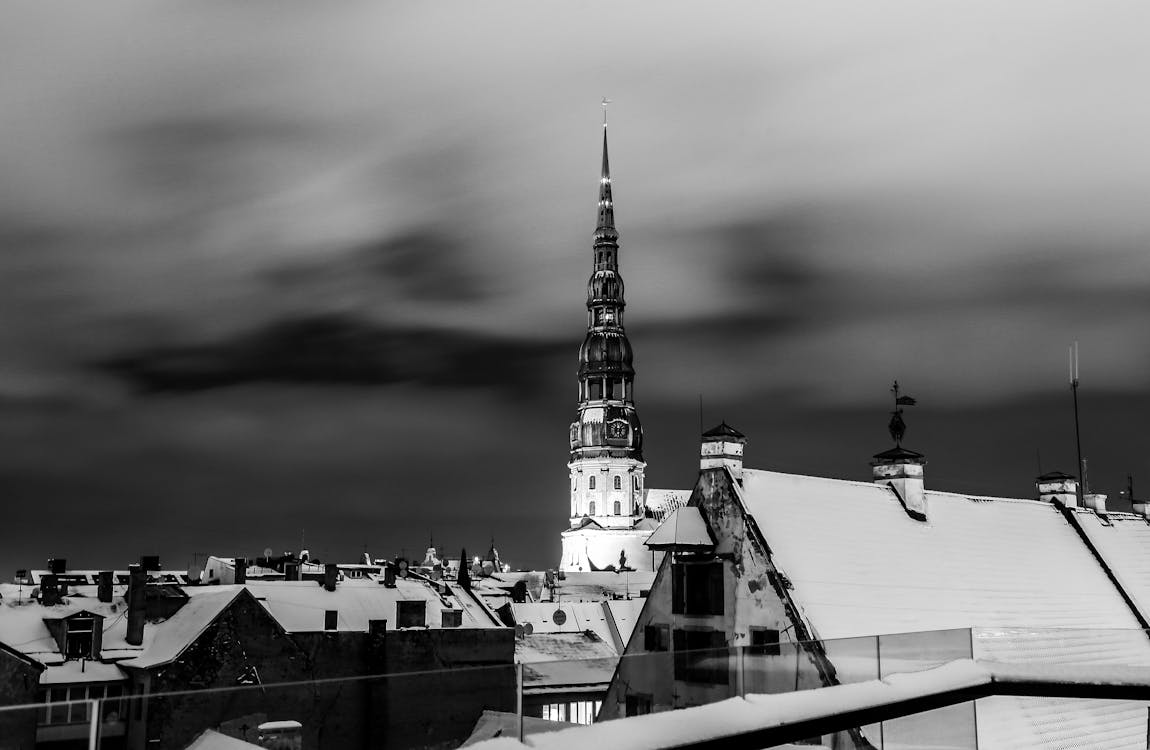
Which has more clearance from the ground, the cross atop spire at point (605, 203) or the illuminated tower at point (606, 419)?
the cross atop spire at point (605, 203)

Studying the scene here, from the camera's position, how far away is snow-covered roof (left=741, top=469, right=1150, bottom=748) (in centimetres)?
1575

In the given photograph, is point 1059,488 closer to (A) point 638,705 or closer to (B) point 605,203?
(A) point 638,705

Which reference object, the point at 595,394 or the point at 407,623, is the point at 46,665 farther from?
the point at 595,394

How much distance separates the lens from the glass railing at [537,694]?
7.19m

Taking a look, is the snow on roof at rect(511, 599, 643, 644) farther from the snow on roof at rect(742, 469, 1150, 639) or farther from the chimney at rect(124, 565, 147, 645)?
the snow on roof at rect(742, 469, 1150, 639)

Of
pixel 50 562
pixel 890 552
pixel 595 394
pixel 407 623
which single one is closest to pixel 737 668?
pixel 890 552

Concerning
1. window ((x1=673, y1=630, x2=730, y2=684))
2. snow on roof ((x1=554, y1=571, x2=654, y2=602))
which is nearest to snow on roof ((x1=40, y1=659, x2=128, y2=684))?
window ((x1=673, y1=630, x2=730, y2=684))

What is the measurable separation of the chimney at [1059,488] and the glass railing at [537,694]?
16232 mm

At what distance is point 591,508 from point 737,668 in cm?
13792

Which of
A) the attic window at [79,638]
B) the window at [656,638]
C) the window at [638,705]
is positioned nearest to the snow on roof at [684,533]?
the window at [656,638]

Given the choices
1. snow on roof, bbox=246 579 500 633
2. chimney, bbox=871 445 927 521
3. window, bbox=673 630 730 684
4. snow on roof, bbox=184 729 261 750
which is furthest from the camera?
snow on roof, bbox=246 579 500 633

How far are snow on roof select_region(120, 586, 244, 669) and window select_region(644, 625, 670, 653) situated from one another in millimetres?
19190

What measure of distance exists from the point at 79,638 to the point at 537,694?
3163 cm

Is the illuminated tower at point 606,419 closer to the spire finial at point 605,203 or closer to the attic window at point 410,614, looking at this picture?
the spire finial at point 605,203
